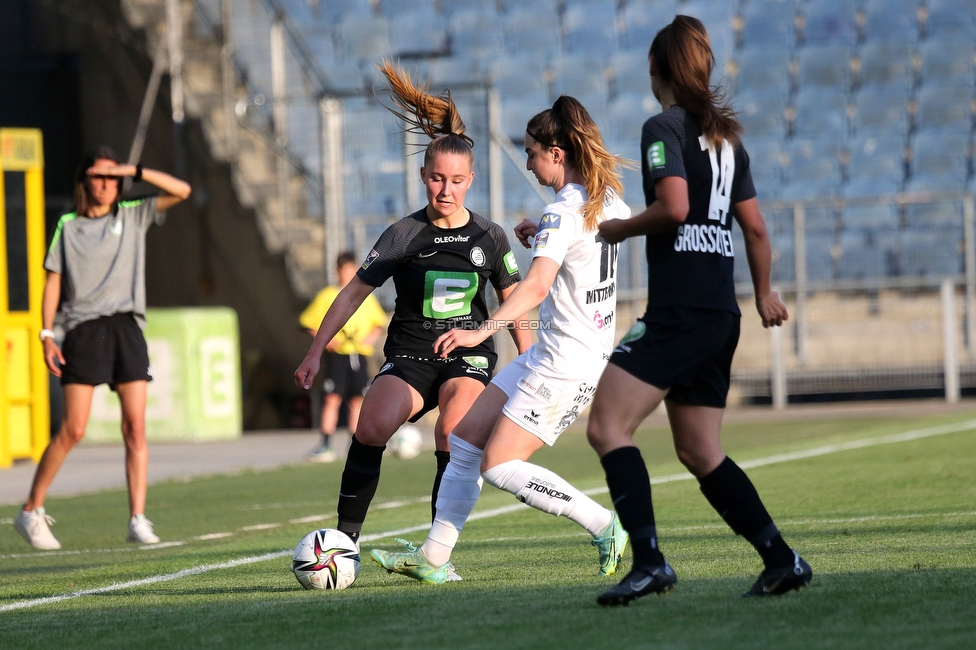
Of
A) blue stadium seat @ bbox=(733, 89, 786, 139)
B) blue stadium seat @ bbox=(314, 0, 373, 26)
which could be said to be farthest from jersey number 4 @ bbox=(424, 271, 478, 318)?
blue stadium seat @ bbox=(314, 0, 373, 26)

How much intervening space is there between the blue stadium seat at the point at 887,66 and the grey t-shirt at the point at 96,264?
1647cm

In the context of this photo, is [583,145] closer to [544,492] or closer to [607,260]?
[607,260]

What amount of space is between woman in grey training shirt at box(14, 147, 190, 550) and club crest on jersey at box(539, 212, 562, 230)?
3227 millimetres

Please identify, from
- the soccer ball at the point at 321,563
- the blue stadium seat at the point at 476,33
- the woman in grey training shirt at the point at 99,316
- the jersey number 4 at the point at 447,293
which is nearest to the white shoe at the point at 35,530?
the woman in grey training shirt at the point at 99,316

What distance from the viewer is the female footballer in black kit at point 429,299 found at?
5.32 m

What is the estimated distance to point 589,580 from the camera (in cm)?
495

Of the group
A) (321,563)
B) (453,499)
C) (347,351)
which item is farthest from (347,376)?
(453,499)

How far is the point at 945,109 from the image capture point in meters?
20.9

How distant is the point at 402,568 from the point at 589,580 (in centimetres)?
70

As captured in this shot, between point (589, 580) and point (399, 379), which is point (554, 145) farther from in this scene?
point (589, 580)

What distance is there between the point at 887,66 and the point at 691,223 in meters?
18.6

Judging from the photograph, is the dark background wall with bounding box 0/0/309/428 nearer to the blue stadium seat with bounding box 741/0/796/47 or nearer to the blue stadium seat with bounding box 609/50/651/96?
the blue stadium seat with bounding box 609/50/651/96

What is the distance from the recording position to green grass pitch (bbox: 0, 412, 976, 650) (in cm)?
385

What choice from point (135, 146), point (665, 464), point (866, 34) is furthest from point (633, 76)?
point (665, 464)
